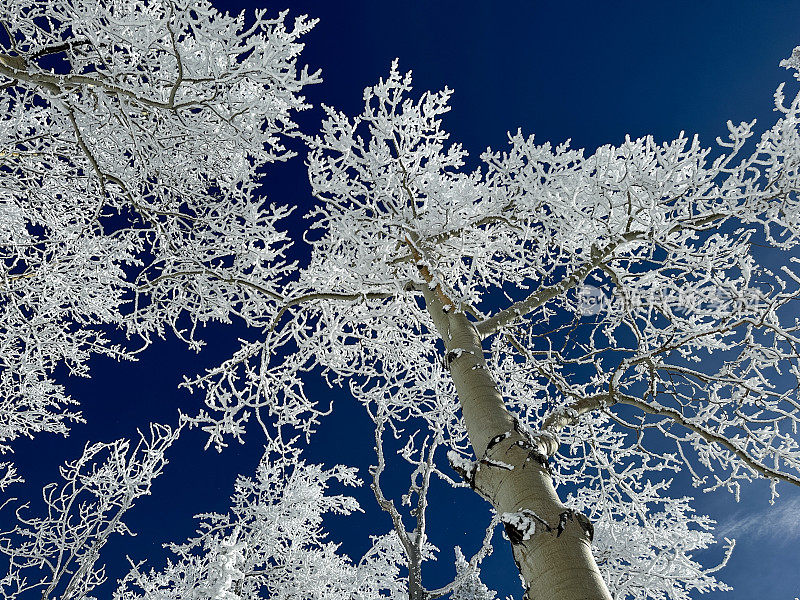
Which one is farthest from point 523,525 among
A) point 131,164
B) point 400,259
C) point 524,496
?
point 131,164

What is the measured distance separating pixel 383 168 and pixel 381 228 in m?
0.52

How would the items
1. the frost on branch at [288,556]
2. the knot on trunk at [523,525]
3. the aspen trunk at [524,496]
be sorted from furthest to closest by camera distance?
the frost on branch at [288,556], the knot on trunk at [523,525], the aspen trunk at [524,496]

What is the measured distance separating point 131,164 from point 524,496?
501 centimetres

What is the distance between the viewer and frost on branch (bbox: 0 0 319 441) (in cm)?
343

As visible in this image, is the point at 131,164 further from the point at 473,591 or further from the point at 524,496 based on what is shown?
the point at 473,591

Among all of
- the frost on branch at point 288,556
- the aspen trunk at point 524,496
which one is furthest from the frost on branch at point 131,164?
the frost on branch at point 288,556

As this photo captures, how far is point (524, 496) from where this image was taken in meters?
2.42

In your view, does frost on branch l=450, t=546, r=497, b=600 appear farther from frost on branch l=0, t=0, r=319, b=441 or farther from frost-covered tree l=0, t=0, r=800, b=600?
frost on branch l=0, t=0, r=319, b=441

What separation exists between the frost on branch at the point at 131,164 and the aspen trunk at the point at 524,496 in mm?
2156

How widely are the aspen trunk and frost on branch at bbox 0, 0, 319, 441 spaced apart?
2156 mm

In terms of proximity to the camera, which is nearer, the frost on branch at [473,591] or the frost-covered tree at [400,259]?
the frost-covered tree at [400,259]

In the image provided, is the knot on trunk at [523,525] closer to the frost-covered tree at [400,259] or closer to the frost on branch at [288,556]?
the frost-covered tree at [400,259]

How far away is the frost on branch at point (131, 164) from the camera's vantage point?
3.43m

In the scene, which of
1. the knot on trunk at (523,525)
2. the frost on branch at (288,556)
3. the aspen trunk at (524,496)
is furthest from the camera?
the frost on branch at (288,556)
